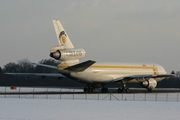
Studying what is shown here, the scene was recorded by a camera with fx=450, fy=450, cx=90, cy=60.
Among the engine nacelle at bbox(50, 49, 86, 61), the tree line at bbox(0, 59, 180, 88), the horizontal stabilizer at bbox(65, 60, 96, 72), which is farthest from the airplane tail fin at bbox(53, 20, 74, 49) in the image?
the tree line at bbox(0, 59, 180, 88)

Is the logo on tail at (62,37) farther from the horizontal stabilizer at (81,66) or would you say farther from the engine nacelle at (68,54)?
the horizontal stabilizer at (81,66)

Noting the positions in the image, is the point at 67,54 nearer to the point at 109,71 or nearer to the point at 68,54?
the point at 68,54

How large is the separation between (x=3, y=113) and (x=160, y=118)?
10.4m

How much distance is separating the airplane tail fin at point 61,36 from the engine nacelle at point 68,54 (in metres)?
1.03

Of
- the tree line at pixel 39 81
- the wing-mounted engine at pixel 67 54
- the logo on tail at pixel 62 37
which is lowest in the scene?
the tree line at pixel 39 81

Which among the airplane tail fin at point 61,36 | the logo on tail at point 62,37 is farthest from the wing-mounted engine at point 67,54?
the logo on tail at point 62,37

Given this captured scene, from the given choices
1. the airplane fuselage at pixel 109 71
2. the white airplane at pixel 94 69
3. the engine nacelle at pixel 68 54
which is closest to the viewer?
the engine nacelle at pixel 68 54

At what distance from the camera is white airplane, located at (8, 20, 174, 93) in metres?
52.8

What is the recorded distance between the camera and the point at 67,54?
52.0 metres

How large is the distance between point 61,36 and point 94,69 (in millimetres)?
6556

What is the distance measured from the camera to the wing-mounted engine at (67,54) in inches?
2013

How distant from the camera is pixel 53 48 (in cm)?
5166

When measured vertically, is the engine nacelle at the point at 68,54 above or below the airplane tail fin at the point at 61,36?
below

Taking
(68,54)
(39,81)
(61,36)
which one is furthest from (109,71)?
(39,81)
